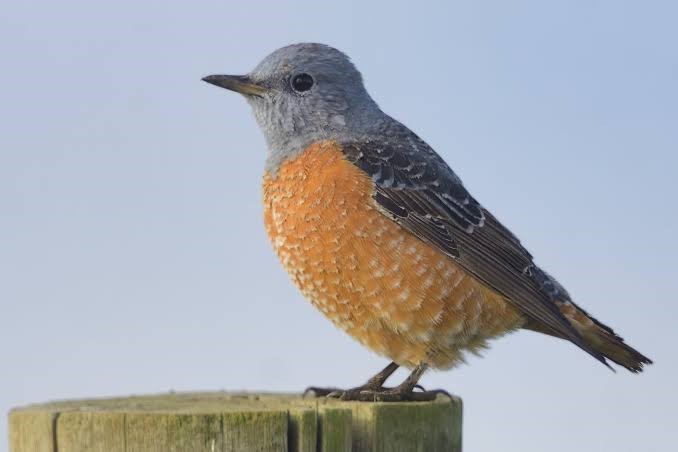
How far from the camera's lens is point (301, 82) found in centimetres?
A: 838

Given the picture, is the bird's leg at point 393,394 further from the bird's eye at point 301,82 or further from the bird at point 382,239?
the bird's eye at point 301,82

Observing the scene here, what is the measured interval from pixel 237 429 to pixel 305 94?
3.94 meters

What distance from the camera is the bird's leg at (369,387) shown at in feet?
23.1

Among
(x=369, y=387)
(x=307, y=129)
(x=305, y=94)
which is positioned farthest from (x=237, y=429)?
(x=305, y=94)

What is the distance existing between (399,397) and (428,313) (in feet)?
2.25

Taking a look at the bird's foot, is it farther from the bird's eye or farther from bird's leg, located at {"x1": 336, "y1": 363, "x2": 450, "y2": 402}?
the bird's eye

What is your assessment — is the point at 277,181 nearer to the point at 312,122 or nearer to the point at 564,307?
the point at 312,122

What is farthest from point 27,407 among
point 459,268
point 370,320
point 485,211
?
point 485,211

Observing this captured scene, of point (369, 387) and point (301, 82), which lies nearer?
point (369, 387)

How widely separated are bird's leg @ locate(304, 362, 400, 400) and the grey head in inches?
78.7

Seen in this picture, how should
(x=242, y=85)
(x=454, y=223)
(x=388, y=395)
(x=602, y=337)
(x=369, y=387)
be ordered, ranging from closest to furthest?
(x=388, y=395)
(x=369, y=387)
(x=454, y=223)
(x=602, y=337)
(x=242, y=85)

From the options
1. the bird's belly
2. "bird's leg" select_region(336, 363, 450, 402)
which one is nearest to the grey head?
the bird's belly

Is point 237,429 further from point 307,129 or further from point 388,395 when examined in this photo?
point 307,129

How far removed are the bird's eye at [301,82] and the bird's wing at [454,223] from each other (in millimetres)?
814
